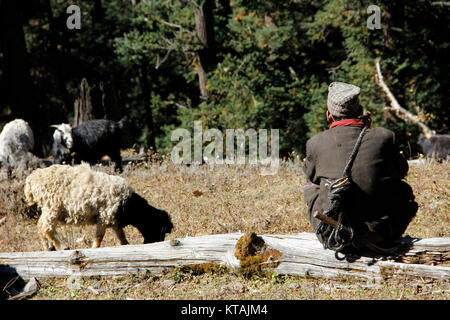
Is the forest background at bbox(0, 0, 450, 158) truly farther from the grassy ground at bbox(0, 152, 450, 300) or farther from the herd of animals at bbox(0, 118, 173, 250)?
the herd of animals at bbox(0, 118, 173, 250)

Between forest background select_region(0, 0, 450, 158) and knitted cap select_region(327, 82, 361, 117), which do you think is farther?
forest background select_region(0, 0, 450, 158)

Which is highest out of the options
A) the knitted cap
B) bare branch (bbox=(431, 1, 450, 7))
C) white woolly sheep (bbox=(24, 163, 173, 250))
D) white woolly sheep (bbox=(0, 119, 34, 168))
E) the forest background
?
bare branch (bbox=(431, 1, 450, 7))

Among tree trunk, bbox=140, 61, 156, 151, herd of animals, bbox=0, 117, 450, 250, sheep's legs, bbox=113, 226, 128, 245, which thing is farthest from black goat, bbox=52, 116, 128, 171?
tree trunk, bbox=140, 61, 156, 151

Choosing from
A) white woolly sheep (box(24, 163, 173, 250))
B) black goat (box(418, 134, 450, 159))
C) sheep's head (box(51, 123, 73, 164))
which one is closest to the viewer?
white woolly sheep (box(24, 163, 173, 250))

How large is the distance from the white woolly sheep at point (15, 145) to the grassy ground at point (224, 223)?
2.10 meters

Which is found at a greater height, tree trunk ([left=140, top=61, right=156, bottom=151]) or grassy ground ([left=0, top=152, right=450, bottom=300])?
tree trunk ([left=140, top=61, right=156, bottom=151])

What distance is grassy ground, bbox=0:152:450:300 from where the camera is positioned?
4398 mm

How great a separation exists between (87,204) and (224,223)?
2.11m

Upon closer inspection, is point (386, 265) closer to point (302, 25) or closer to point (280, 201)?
point (280, 201)

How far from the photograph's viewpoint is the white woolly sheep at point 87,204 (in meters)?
5.87

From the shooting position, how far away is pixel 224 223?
6.90m

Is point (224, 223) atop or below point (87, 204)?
below

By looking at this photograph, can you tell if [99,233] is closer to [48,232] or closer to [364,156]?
[48,232]

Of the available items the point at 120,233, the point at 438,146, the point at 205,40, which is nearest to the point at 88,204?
the point at 120,233
